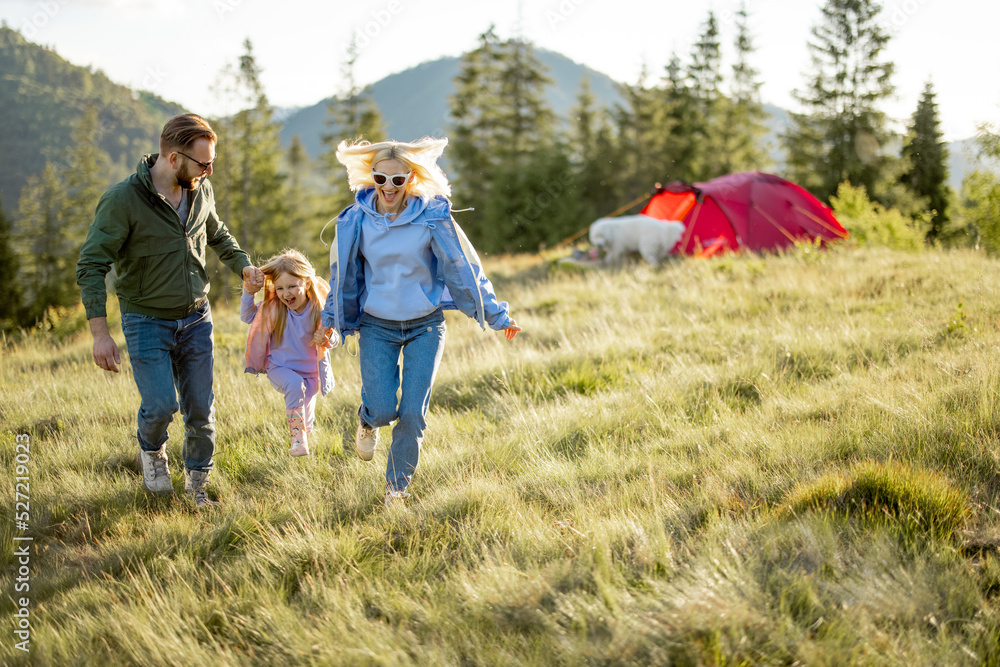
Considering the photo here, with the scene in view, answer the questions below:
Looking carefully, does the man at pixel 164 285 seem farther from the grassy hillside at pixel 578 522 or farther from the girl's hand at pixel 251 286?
the grassy hillside at pixel 578 522

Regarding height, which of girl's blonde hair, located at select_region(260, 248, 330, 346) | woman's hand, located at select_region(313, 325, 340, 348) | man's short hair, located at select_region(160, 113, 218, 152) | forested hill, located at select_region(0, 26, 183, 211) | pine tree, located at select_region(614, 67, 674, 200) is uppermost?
forested hill, located at select_region(0, 26, 183, 211)

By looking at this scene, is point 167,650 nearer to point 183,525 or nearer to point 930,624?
point 183,525

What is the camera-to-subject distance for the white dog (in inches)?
449

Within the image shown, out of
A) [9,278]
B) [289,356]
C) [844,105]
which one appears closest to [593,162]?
[844,105]

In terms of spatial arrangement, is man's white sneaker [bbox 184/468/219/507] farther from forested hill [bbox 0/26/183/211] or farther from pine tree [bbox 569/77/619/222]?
forested hill [bbox 0/26/183/211]

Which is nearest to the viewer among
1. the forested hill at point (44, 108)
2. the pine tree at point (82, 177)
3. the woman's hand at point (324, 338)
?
the woman's hand at point (324, 338)

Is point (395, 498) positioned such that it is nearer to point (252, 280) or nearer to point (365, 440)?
point (365, 440)

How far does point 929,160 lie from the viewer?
25031mm

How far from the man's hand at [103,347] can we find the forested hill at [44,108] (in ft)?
340

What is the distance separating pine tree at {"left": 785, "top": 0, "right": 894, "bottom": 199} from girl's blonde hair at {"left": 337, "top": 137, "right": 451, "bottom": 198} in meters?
28.8

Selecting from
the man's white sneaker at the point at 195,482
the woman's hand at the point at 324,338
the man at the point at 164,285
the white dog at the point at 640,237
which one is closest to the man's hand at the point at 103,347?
the man at the point at 164,285

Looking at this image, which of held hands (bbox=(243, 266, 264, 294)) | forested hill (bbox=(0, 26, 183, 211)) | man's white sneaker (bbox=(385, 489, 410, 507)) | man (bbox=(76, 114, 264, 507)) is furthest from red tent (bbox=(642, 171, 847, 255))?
forested hill (bbox=(0, 26, 183, 211))

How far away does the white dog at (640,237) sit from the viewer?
11.4 meters

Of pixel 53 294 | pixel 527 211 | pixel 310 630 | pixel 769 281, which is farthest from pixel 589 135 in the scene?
pixel 310 630
